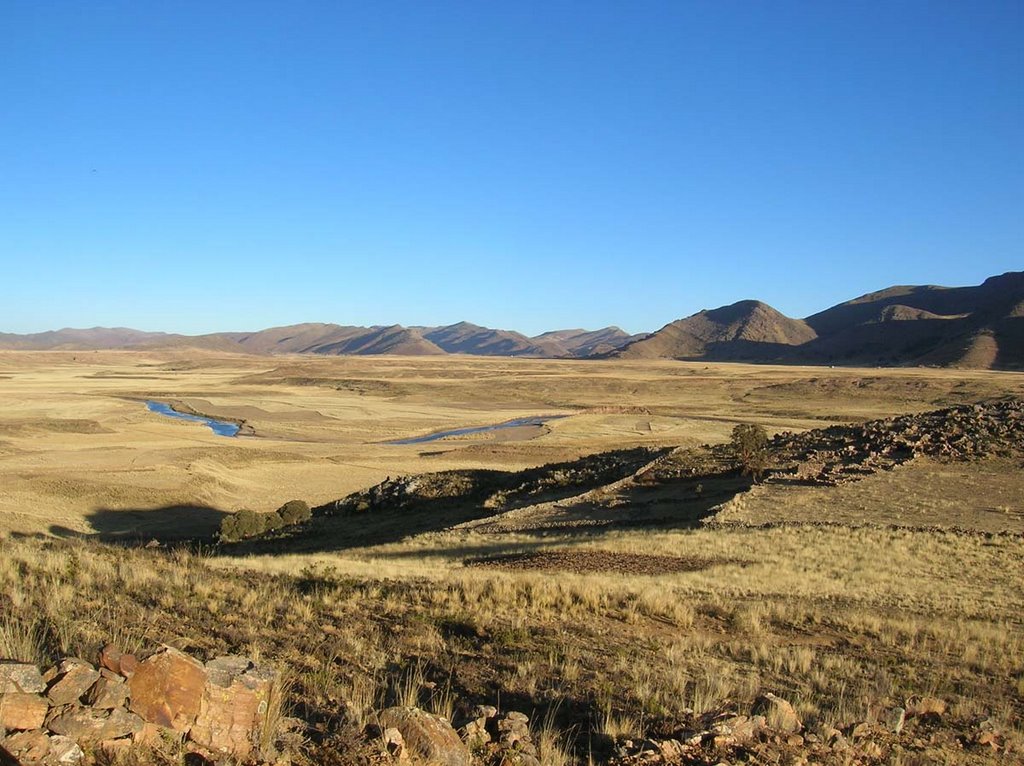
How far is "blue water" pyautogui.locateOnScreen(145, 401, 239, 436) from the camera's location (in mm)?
67631

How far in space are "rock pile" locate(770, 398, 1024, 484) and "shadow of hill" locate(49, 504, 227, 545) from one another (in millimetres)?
23456

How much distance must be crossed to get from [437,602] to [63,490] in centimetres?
3138

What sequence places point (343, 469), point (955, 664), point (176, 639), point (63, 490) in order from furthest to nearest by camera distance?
point (343, 469) → point (63, 490) → point (955, 664) → point (176, 639)

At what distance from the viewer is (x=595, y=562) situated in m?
16.9

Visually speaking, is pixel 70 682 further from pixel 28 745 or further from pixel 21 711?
pixel 28 745

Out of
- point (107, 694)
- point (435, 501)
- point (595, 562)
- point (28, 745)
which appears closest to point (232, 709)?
point (107, 694)

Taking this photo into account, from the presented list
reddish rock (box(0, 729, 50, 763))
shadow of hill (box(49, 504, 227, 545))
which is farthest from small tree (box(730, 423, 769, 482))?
reddish rock (box(0, 729, 50, 763))

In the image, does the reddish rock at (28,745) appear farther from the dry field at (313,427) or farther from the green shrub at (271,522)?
the dry field at (313,427)

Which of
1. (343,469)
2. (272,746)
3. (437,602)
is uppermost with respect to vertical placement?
(272,746)

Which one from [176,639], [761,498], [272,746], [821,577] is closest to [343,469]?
[761,498]

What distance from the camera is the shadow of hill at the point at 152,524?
28.4 metres

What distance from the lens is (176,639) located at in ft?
24.7

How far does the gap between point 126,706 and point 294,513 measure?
26.7 metres

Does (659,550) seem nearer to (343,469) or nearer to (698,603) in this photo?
(698,603)
